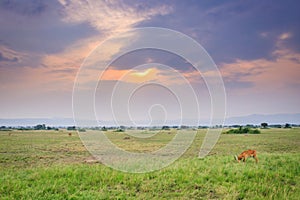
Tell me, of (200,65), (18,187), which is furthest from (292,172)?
(18,187)

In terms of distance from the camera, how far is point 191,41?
798 inches

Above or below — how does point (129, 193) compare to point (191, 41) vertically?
below

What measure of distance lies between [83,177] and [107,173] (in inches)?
43.3

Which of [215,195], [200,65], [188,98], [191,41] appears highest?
[191,41]

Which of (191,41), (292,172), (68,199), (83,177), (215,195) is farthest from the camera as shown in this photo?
(191,41)

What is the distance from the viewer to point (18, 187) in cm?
996

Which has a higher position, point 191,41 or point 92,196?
point 191,41

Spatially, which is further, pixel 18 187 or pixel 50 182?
pixel 50 182

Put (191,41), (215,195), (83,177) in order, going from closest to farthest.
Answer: (215,195)
(83,177)
(191,41)

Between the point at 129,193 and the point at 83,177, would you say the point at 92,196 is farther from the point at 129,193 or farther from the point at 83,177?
the point at 83,177

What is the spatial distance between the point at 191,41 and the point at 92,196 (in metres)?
14.2

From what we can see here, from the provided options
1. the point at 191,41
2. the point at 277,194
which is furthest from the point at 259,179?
the point at 191,41

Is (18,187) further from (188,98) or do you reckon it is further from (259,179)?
(188,98)

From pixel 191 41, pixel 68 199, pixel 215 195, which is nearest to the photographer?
pixel 68 199
